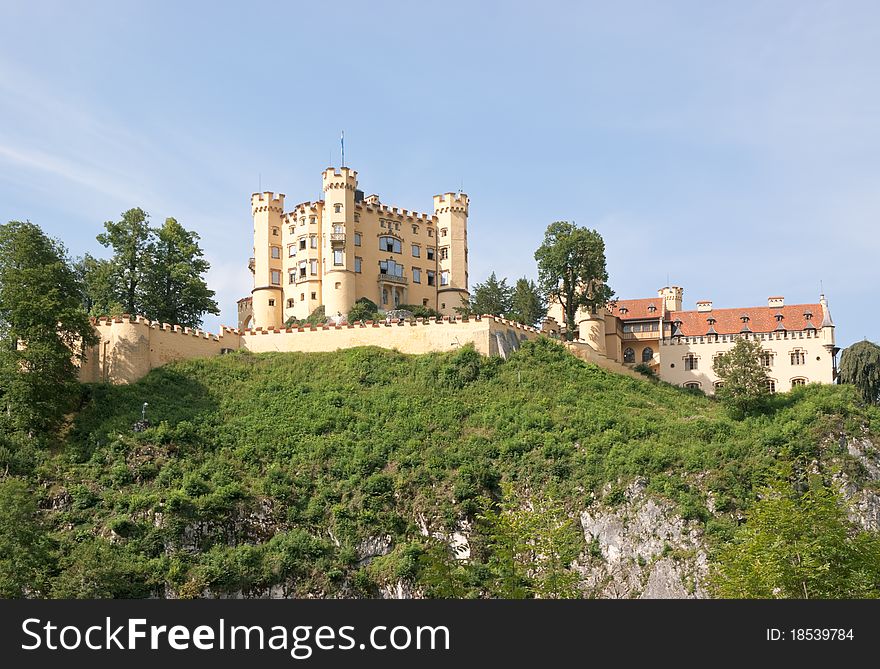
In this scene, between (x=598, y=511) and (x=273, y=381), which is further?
(x=273, y=381)

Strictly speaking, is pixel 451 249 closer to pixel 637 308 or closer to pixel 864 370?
pixel 637 308

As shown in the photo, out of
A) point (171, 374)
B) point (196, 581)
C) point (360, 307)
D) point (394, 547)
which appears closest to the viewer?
point (196, 581)

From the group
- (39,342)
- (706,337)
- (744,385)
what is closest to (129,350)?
(39,342)

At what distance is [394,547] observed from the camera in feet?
207

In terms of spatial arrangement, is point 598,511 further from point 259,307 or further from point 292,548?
point 259,307

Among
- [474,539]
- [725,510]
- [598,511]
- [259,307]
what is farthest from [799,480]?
[259,307]

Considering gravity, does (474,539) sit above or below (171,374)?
below

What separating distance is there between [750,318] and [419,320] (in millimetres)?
26969

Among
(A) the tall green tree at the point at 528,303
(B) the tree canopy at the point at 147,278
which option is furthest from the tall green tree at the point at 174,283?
(A) the tall green tree at the point at 528,303

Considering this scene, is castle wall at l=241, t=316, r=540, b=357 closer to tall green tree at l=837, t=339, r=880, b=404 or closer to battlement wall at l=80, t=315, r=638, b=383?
battlement wall at l=80, t=315, r=638, b=383

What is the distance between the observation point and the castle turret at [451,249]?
97938 mm

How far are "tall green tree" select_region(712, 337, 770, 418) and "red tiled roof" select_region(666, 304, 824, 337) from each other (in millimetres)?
16189

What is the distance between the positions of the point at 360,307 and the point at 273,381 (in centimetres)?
1419
